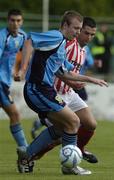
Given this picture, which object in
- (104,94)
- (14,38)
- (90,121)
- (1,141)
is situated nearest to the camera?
(90,121)

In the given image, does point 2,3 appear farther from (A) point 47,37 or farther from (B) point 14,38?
(A) point 47,37

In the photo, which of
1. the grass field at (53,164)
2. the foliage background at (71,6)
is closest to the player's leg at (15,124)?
the grass field at (53,164)

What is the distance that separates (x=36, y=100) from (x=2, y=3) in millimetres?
28045

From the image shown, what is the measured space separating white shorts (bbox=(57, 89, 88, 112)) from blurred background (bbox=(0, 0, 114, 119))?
615 centimetres

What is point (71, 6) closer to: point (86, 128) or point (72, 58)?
point (72, 58)

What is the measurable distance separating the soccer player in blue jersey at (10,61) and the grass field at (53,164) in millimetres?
438

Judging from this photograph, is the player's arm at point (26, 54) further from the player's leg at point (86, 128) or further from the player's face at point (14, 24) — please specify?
the player's face at point (14, 24)

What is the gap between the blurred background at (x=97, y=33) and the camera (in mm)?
22812

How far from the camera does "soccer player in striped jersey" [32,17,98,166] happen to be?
38.5ft

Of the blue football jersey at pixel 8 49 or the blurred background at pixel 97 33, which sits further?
the blurred background at pixel 97 33

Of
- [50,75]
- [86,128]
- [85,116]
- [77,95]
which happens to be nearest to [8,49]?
[77,95]

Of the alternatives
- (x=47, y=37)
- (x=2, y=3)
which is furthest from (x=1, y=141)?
(x=2, y=3)

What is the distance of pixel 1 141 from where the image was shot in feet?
53.6

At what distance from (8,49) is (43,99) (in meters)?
3.33
